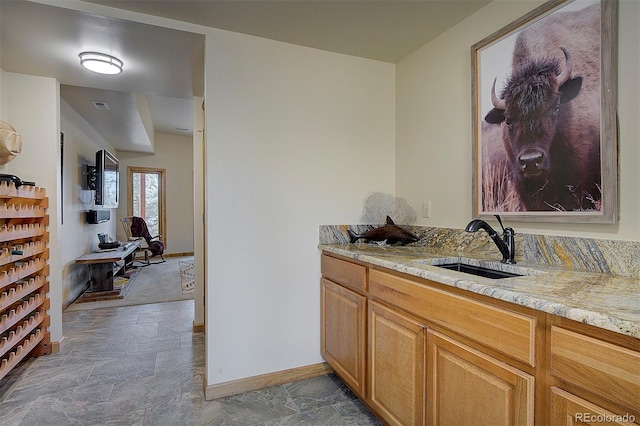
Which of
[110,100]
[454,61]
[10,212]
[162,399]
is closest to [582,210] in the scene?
[454,61]

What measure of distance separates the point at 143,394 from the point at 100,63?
2291 millimetres

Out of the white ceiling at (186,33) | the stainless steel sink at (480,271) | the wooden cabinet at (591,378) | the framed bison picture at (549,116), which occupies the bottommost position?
the wooden cabinet at (591,378)

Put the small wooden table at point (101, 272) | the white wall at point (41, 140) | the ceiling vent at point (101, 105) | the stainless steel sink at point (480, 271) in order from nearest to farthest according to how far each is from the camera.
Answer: the stainless steel sink at point (480, 271) < the white wall at point (41, 140) < the ceiling vent at point (101, 105) < the small wooden table at point (101, 272)

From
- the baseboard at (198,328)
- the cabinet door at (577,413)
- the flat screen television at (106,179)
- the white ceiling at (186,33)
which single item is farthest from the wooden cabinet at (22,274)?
the cabinet door at (577,413)

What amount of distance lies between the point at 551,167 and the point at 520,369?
1012 mm

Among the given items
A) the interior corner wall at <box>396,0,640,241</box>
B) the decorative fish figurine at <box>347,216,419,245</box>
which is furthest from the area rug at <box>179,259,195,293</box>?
the interior corner wall at <box>396,0,640,241</box>

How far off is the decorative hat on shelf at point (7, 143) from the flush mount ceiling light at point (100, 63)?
26.6 inches

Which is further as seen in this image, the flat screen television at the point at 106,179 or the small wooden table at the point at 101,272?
the flat screen television at the point at 106,179

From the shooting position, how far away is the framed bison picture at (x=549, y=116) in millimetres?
1361

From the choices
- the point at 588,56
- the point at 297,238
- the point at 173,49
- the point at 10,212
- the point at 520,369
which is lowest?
the point at 520,369

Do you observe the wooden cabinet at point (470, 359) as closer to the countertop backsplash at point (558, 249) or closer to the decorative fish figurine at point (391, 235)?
the decorative fish figurine at point (391, 235)

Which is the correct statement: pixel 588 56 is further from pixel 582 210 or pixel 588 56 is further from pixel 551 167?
→ pixel 582 210

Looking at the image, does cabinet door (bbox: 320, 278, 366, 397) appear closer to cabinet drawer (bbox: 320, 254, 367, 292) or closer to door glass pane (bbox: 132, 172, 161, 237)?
cabinet drawer (bbox: 320, 254, 367, 292)

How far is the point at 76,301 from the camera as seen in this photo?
14.1 ft
